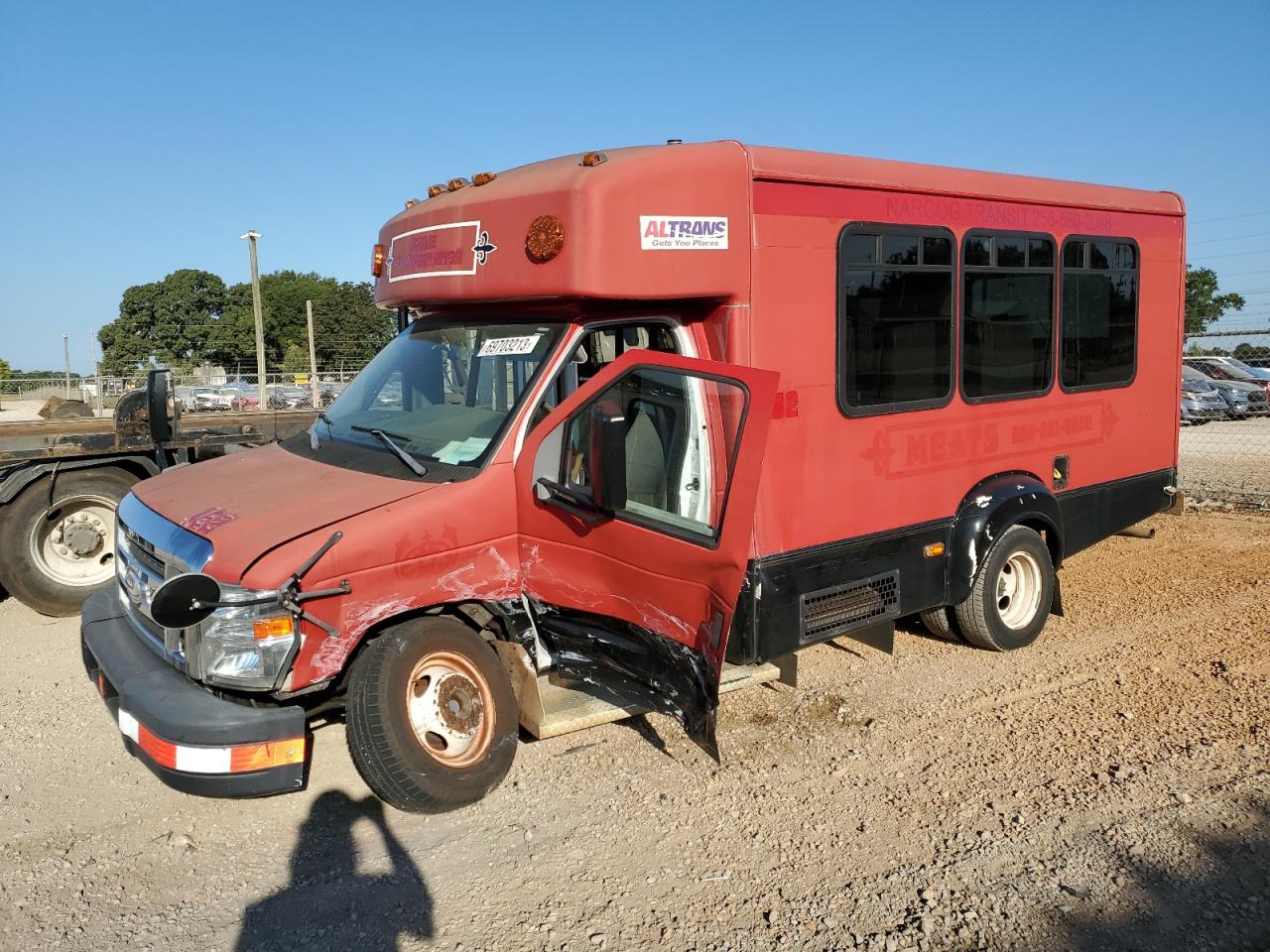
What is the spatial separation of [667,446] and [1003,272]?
9.57 feet

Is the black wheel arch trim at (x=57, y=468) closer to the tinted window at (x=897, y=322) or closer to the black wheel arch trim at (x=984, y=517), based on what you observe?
the tinted window at (x=897, y=322)

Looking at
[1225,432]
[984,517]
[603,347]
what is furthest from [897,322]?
[1225,432]

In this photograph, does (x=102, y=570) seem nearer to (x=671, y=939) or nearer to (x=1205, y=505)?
(x=671, y=939)

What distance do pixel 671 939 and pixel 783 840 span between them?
80 cm

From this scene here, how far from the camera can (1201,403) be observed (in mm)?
20438

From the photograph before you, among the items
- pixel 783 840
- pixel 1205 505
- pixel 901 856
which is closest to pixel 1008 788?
pixel 901 856

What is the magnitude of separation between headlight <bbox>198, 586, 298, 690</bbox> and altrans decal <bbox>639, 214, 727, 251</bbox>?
2201 millimetres

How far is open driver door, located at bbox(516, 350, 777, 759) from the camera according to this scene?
Result: 3680 millimetres

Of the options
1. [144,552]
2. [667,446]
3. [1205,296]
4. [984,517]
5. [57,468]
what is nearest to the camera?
[667,446]

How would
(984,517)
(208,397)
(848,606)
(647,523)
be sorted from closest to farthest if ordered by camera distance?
(647,523) → (848,606) → (984,517) → (208,397)

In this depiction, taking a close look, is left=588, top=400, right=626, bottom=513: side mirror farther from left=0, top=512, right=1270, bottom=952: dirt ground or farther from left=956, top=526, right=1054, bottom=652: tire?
left=956, top=526, right=1054, bottom=652: tire

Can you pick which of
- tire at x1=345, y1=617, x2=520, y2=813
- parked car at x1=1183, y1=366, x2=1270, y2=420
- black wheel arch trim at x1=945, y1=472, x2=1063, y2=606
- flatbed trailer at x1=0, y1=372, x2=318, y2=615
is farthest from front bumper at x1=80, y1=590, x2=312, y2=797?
parked car at x1=1183, y1=366, x2=1270, y2=420

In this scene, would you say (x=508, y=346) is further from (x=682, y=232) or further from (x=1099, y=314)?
(x=1099, y=314)

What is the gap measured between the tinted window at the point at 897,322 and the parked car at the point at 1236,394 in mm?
17428
